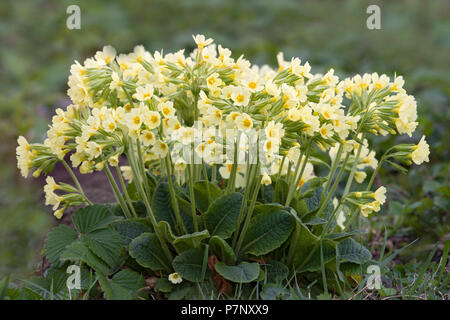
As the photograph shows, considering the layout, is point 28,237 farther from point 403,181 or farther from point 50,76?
point 50,76

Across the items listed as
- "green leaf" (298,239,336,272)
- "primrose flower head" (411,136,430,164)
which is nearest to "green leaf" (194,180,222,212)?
"green leaf" (298,239,336,272)

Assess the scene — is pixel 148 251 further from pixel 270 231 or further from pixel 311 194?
pixel 311 194

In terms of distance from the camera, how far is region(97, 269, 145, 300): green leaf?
5.83ft

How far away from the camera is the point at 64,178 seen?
3.30m

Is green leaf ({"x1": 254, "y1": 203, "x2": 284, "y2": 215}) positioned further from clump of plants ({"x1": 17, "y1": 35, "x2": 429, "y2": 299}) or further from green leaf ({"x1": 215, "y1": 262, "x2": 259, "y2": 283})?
green leaf ({"x1": 215, "y1": 262, "x2": 259, "y2": 283})

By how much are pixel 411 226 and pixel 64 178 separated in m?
2.09

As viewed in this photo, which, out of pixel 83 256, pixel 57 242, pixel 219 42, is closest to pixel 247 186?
pixel 83 256

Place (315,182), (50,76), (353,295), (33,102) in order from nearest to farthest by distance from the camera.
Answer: (353,295) → (315,182) → (33,102) → (50,76)

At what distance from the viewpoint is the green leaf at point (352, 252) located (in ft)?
6.34

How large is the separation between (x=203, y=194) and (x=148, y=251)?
309 millimetres

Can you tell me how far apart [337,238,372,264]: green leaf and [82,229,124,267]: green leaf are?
83cm

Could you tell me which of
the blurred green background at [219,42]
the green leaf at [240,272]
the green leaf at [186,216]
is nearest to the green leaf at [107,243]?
the green leaf at [186,216]

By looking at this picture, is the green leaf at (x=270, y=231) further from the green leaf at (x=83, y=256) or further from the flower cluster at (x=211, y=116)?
the green leaf at (x=83, y=256)

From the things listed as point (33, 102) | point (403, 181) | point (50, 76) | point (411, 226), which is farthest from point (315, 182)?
point (50, 76)
